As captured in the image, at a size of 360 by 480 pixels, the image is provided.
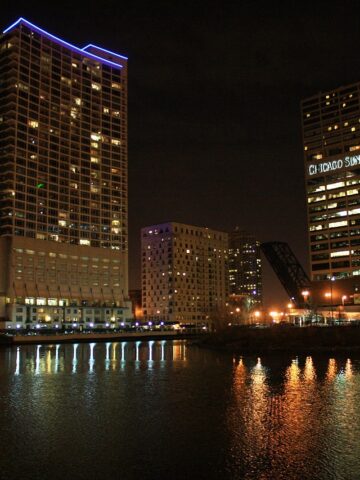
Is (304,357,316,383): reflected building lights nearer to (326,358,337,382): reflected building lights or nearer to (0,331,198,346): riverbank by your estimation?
(326,358,337,382): reflected building lights

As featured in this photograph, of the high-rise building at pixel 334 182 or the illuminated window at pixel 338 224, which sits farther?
the illuminated window at pixel 338 224

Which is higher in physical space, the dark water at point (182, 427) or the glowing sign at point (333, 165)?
the glowing sign at point (333, 165)

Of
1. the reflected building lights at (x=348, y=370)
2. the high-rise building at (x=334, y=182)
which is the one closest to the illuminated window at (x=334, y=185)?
the high-rise building at (x=334, y=182)

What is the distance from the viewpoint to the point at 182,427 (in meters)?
25.6

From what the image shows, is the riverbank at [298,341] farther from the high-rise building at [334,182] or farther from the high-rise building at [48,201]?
the high-rise building at [48,201]

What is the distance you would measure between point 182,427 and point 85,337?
417 ft

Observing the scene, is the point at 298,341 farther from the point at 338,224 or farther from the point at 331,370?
the point at 338,224

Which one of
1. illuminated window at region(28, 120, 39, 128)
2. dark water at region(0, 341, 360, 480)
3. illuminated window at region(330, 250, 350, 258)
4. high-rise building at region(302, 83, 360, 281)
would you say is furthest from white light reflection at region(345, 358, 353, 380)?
illuminated window at region(28, 120, 39, 128)

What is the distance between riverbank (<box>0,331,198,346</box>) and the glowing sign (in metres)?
→ 69.6

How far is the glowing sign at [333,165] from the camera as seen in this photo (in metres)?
168

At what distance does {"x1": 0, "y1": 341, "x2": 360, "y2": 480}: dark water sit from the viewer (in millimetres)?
18953

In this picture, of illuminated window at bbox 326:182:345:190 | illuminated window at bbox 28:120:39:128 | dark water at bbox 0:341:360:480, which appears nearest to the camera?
dark water at bbox 0:341:360:480

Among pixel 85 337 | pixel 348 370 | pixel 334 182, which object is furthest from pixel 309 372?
A: pixel 334 182

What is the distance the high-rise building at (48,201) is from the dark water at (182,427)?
127m
